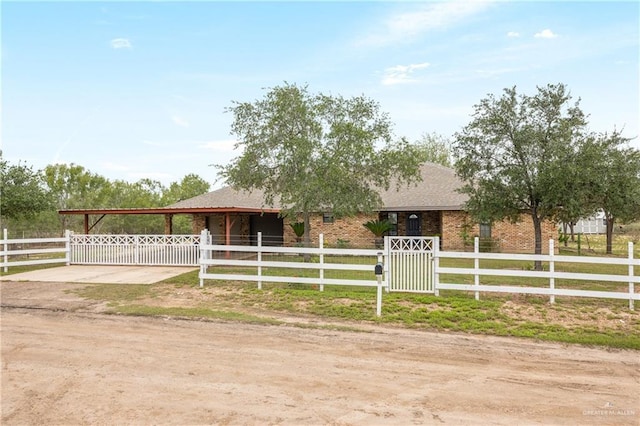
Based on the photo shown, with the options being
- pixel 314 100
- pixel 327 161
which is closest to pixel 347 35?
pixel 314 100

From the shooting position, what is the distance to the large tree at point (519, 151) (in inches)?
546

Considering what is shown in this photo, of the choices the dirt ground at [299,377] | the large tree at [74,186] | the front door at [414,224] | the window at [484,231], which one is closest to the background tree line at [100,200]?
the large tree at [74,186]

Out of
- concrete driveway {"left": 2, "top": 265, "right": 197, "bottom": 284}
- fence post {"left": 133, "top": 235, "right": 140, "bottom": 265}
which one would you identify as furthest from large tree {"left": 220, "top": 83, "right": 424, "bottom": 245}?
fence post {"left": 133, "top": 235, "right": 140, "bottom": 265}

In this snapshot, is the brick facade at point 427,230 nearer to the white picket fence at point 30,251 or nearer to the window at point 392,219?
the window at point 392,219

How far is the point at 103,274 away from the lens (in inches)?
589

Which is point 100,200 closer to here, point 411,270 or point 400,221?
point 400,221

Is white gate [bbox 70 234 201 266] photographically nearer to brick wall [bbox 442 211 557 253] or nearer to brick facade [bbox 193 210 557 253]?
brick facade [bbox 193 210 557 253]

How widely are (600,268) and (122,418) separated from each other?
16.6 meters

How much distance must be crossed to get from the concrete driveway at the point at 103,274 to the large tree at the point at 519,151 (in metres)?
11.3

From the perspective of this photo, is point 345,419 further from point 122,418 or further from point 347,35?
point 347,35

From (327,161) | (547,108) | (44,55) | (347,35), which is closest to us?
Answer: (327,161)

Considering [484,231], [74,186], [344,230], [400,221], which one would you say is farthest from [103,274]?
[74,186]

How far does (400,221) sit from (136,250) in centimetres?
1403

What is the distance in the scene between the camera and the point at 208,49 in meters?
17.6
